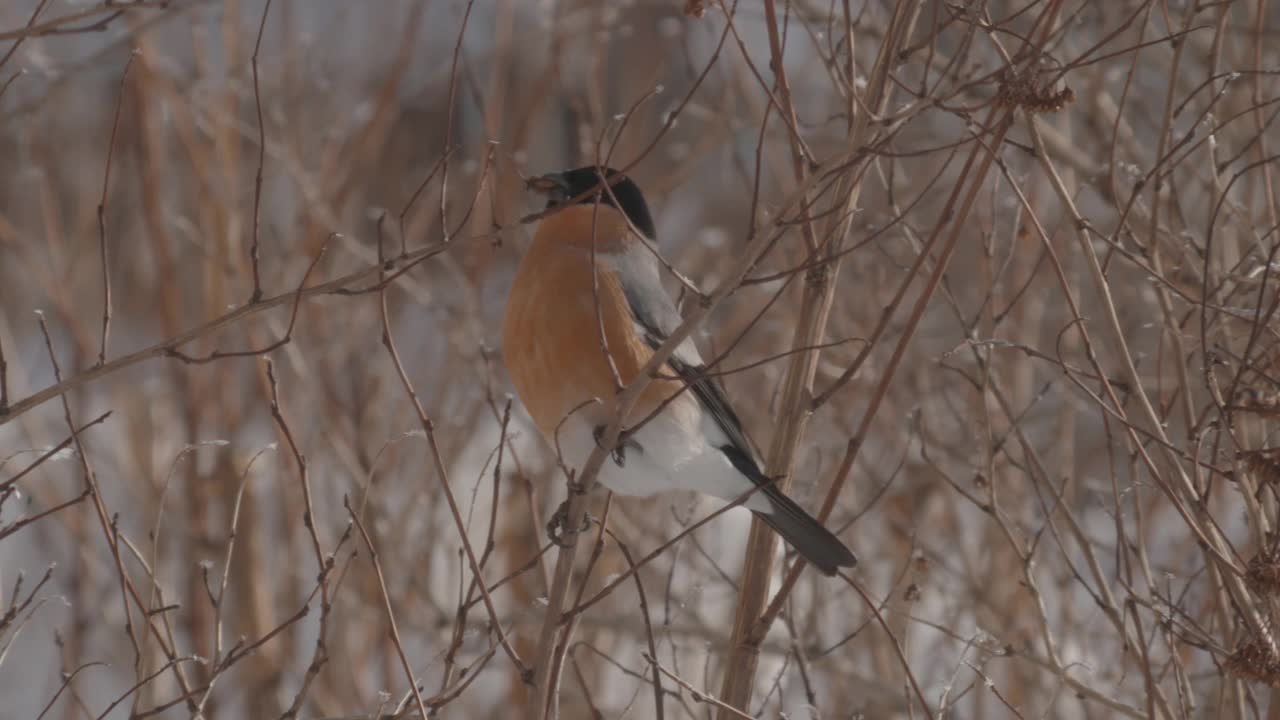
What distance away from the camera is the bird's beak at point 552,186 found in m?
3.07

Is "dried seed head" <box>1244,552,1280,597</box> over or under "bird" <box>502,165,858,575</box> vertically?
under

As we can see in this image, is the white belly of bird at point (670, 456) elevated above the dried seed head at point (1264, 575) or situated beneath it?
elevated above

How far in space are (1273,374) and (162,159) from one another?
3.58 m

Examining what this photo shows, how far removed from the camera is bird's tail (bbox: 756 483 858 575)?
8.73 feet

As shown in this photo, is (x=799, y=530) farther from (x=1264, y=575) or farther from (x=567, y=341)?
(x=1264, y=575)

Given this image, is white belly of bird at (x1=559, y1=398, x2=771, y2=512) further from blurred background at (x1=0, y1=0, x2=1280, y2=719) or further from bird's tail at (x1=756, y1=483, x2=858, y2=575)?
bird's tail at (x1=756, y1=483, x2=858, y2=575)

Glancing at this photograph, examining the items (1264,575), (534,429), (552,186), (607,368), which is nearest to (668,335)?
(607,368)

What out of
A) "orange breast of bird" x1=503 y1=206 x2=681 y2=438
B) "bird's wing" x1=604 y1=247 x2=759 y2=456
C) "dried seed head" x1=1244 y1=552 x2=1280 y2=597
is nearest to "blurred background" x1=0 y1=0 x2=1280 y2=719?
"orange breast of bird" x1=503 y1=206 x2=681 y2=438

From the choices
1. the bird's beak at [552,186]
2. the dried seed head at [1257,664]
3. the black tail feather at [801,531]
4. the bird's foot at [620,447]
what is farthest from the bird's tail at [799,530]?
the dried seed head at [1257,664]

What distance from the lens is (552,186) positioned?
313cm

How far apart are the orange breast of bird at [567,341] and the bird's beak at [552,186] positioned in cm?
12

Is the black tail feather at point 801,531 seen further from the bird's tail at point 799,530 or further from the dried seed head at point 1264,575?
the dried seed head at point 1264,575

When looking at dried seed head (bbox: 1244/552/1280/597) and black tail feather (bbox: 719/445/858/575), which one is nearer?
dried seed head (bbox: 1244/552/1280/597)

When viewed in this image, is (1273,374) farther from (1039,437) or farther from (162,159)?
(1039,437)
